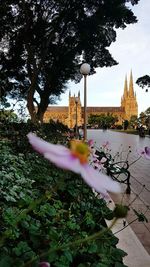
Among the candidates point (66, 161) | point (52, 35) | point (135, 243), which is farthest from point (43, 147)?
point (52, 35)

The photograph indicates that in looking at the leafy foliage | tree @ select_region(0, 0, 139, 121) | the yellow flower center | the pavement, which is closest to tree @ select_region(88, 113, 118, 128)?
tree @ select_region(0, 0, 139, 121)

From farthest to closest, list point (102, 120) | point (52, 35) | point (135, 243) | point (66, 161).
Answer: point (102, 120) < point (52, 35) < point (135, 243) < point (66, 161)

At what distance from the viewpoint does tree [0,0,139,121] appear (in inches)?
1066

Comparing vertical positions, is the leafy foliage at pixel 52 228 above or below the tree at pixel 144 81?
below

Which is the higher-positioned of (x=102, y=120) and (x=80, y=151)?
(x=80, y=151)

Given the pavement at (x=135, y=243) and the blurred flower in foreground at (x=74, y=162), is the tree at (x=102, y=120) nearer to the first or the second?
the pavement at (x=135, y=243)

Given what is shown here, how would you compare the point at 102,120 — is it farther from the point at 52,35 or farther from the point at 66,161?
the point at 66,161

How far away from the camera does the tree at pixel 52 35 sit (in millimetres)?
27078

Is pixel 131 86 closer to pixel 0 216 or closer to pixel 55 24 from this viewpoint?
pixel 55 24

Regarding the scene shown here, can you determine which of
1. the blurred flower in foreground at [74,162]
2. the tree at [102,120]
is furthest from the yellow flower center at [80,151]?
the tree at [102,120]

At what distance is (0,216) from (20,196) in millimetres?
666

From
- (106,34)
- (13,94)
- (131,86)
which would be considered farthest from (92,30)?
(131,86)

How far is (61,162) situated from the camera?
2.35ft

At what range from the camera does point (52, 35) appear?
27781 millimetres
